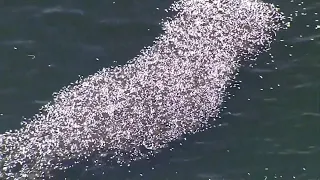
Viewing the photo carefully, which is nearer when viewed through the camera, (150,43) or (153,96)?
(153,96)

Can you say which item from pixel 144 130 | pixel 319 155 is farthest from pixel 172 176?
pixel 319 155

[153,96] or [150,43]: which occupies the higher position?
[150,43]

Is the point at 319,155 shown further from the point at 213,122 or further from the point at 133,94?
the point at 133,94
